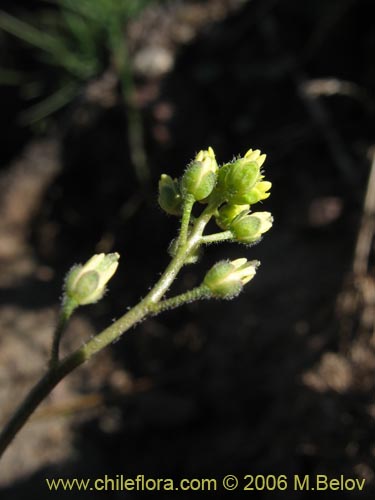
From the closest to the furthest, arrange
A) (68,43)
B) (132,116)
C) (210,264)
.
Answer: (210,264)
(132,116)
(68,43)

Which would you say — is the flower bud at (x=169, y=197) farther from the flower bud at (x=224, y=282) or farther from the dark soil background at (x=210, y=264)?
the dark soil background at (x=210, y=264)

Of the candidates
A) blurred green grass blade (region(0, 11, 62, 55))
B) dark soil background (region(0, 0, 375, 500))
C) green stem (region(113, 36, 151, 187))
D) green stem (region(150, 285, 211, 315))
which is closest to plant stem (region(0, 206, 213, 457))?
green stem (region(150, 285, 211, 315))

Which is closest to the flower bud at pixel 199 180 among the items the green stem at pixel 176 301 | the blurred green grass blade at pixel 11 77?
the green stem at pixel 176 301

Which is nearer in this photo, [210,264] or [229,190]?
[229,190]

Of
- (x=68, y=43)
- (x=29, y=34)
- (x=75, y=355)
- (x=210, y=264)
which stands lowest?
(x=75, y=355)

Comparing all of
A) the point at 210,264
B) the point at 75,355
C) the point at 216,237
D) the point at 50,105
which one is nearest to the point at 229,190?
the point at 216,237

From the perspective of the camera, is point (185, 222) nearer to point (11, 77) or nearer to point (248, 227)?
point (248, 227)

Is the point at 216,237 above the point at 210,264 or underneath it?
underneath
